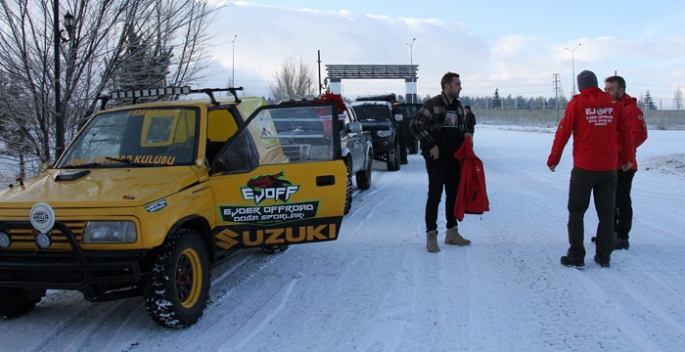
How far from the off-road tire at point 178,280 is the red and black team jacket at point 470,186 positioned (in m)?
3.02

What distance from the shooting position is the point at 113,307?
16.0 feet

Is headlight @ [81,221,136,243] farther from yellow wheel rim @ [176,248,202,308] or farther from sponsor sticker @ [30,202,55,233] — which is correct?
yellow wheel rim @ [176,248,202,308]

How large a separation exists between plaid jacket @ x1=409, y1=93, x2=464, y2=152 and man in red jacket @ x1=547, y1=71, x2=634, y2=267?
1.29 meters

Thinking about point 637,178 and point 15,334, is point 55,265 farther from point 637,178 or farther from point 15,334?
point 637,178

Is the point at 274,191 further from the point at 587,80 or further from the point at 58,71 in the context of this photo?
the point at 58,71

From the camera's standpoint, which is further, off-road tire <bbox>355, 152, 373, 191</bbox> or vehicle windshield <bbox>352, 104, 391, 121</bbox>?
vehicle windshield <bbox>352, 104, 391, 121</bbox>

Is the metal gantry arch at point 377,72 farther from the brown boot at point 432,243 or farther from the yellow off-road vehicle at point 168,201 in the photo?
the yellow off-road vehicle at point 168,201

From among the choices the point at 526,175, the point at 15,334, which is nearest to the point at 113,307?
the point at 15,334

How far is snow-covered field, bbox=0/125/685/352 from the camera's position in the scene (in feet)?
13.1

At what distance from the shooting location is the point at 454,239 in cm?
668

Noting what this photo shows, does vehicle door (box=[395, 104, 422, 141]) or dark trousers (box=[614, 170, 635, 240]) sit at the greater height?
vehicle door (box=[395, 104, 422, 141])

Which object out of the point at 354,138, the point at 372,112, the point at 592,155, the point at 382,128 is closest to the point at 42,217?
the point at 592,155

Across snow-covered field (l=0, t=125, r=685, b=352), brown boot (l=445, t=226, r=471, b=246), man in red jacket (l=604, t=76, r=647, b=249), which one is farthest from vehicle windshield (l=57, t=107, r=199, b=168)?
man in red jacket (l=604, t=76, r=647, b=249)

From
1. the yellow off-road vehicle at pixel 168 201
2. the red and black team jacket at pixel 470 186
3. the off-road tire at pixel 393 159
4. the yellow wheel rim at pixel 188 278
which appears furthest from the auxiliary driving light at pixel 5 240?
the off-road tire at pixel 393 159
